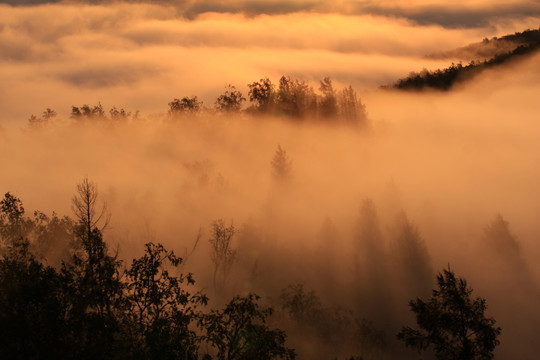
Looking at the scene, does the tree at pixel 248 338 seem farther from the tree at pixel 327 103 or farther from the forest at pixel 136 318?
the tree at pixel 327 103

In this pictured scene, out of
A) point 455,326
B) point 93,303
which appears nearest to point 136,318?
point 93,303

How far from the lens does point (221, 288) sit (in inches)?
4651

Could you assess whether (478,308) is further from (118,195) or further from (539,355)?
(118,195)

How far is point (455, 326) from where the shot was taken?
3039 cm

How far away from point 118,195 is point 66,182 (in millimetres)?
30507

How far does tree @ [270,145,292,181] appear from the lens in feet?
575

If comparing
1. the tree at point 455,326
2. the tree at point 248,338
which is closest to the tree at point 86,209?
the tree at point 248,338

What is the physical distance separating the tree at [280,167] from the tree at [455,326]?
144 m

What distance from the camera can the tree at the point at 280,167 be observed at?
175125mm

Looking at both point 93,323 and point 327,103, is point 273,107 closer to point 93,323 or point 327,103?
point 327,103

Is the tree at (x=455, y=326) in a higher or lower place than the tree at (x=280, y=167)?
lower

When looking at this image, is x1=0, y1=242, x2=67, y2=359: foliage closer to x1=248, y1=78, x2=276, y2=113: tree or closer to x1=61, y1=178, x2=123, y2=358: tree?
A: x1=61, y1=178, x2=123, y2=358: tree

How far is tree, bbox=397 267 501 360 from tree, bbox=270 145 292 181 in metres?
144

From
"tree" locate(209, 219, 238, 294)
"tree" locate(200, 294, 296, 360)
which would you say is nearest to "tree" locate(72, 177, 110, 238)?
"tree" locate(200, 294, 296, 360)
